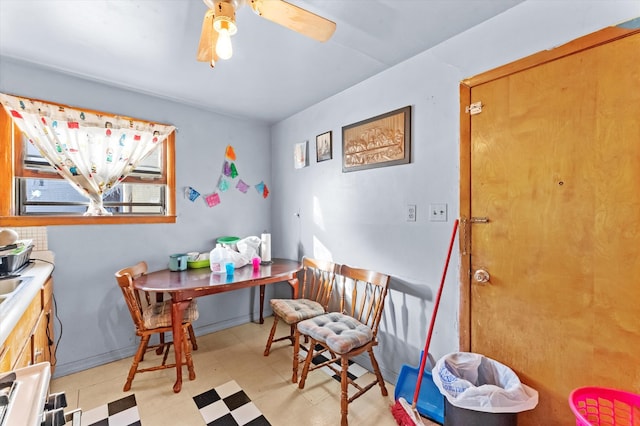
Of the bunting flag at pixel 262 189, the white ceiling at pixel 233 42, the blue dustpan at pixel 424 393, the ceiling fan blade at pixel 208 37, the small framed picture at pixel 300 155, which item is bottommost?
the blue dustpan at pixel 424 393

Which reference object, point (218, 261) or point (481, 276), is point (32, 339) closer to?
point (218, 261)

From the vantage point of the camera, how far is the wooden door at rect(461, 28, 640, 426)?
1.18 metres

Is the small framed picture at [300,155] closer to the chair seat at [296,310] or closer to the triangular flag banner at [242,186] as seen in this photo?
the triangular flag banner at [242,186]

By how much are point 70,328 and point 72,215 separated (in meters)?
0.87

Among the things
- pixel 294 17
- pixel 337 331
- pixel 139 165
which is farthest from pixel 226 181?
pixel 294 17

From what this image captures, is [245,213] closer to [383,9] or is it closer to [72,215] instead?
[72,215]

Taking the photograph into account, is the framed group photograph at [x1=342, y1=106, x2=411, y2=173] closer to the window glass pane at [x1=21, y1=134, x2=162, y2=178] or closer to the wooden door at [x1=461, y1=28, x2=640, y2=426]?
the wooden door at [x1=461, y1=28, x2=640, y2=426]

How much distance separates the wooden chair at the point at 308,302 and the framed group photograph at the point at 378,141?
0.87m

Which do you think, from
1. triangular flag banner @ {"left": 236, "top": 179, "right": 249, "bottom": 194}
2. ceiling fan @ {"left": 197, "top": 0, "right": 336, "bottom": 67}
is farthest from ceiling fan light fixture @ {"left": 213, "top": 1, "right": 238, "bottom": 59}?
triangular flag banner @ {"left": 236, "top": 179, "right": 249, "bottom": 194}

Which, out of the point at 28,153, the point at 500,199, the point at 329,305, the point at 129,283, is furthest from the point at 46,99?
the point at 500,199

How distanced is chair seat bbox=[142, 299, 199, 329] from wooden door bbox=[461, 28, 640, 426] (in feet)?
6.29

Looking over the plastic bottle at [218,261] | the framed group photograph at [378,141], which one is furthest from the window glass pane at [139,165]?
the framed group photograph at [378,141]

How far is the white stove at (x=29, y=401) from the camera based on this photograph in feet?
1.93

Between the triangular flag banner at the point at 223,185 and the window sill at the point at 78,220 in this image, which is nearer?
the window sill at the point at 78,220
